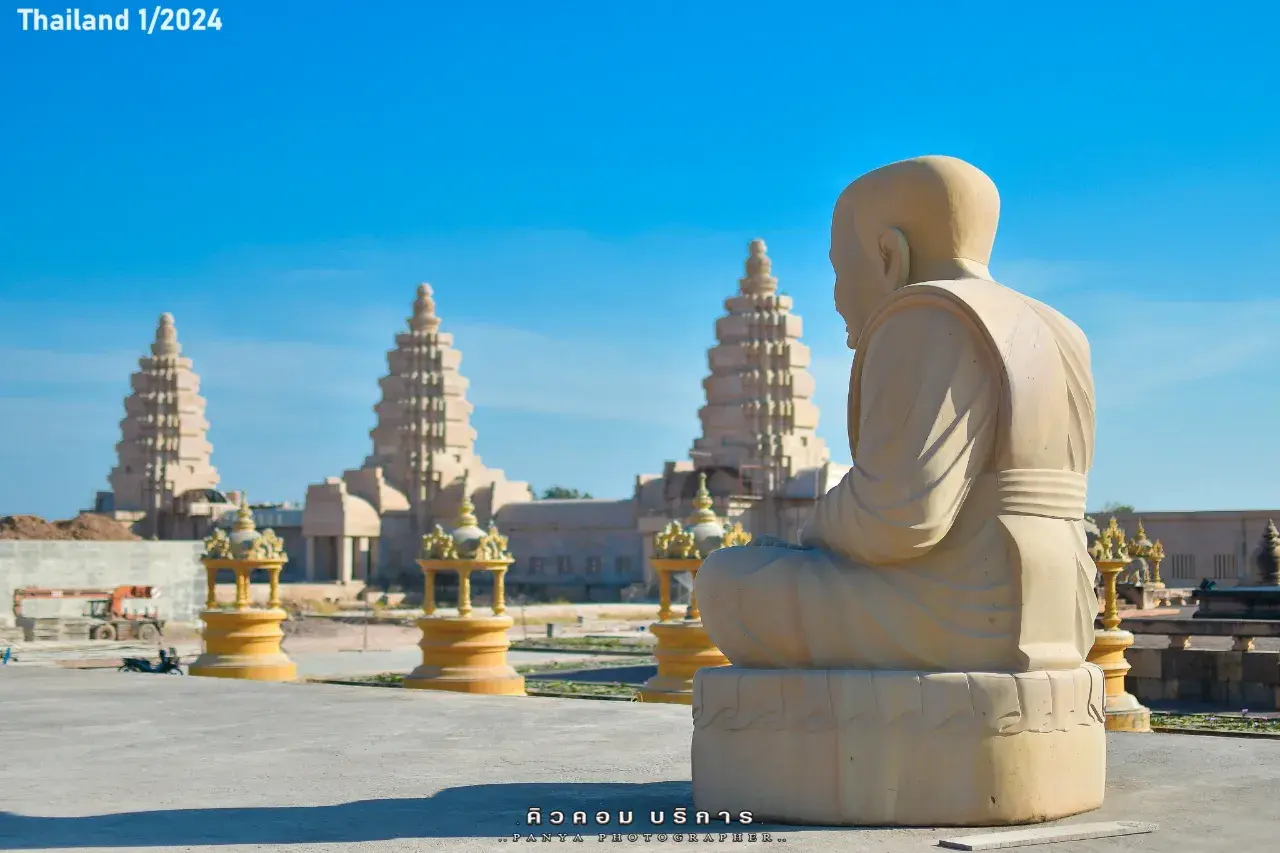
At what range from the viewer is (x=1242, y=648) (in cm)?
1644

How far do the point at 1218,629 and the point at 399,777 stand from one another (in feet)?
42.2

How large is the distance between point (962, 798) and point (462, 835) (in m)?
1.67

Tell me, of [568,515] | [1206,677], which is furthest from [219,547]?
[568,515]

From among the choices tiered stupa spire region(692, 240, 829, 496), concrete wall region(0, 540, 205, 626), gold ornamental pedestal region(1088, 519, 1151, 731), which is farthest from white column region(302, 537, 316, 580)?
gold ornamental pedestal region(1088, 519, 1151, 731)

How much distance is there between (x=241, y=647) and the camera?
15.4 metres

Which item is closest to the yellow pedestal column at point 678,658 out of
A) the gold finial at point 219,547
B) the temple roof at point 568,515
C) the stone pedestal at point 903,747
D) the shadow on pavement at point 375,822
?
the gold finial at point 219,547

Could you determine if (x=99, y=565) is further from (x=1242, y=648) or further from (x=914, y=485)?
(x=914, y=485)

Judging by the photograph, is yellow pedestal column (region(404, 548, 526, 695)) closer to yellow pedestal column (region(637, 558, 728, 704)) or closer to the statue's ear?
yellow pedestal column (region(637, 558, 728, 704))

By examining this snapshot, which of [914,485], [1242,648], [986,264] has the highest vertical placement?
[986,264]

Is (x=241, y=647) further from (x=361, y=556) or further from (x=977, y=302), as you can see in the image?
(x=361, y=556)

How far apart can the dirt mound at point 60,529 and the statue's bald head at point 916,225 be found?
142ft

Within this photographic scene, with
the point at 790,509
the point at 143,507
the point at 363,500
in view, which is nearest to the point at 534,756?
the point at 790,509

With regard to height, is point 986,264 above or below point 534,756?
above

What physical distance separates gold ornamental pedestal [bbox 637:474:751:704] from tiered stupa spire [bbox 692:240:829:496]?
36508 mm
